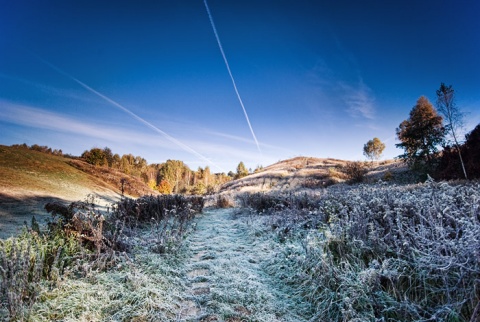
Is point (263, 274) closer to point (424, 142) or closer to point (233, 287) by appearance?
point (233, 287)

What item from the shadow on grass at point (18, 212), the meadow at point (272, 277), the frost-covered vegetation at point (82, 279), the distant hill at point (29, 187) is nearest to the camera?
the meadow at point (272, 277)

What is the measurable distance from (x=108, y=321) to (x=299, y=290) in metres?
2.33

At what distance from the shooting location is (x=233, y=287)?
10.8ft

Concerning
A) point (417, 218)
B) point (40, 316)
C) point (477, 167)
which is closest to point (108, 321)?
point (40, 316)

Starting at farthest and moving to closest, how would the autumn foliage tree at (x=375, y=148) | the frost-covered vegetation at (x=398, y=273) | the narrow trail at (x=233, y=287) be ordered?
the autumn foliage tree at (x=375, y=148)
the narrow trail at (x=233, y=287)
the frost-covered vegetation at (x=398, y=273)

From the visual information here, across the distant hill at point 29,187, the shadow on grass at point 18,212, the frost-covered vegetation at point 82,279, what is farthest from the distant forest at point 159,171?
the frost-covered vegetation at point 82,279

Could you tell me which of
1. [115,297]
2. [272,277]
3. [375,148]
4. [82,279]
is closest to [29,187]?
[82,279]

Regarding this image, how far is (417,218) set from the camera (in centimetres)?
386

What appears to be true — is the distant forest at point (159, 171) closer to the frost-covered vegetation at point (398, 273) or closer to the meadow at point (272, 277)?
the meadow at point (272, 277)

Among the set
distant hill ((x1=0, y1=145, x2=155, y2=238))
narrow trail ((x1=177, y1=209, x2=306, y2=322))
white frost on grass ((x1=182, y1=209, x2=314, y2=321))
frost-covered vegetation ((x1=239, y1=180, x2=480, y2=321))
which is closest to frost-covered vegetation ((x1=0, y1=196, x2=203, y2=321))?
narrow trail ((x1=177, y1=209, x2=306, y2=322))

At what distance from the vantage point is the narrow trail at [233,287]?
2697 millimetres

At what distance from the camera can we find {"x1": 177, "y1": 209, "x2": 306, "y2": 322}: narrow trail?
2.70m

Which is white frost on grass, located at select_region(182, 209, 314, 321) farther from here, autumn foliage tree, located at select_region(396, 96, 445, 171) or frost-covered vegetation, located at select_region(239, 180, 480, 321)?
autumn foliage tree, located at select_region(396, 96, 445, 171)

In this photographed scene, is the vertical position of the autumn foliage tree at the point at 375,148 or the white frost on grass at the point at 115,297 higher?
the autumn foliage tree at the point at 375,148
